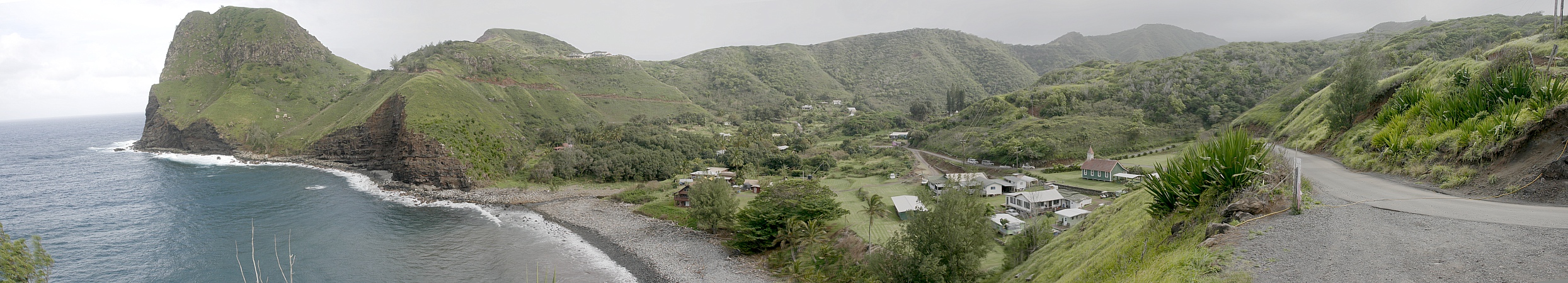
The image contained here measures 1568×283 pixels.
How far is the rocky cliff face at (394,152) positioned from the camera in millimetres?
49344

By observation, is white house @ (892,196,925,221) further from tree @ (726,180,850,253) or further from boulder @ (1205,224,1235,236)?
boulder @ (1205,224,1235,236)

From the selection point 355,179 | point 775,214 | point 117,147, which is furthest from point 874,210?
point 117,147

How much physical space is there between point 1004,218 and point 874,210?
5.97m

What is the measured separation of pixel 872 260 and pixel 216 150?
90184mm

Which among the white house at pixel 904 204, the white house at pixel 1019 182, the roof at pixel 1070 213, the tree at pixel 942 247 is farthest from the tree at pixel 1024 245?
the white house at pixel 1019 182

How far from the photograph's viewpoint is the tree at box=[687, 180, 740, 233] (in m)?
31.5

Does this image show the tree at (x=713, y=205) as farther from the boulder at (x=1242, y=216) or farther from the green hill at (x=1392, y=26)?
the green hill at (x=1392, y=26)

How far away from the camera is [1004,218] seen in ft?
88.5

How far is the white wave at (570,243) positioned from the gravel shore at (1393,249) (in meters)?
23.4

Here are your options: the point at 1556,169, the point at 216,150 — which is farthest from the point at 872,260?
the point at 216,150

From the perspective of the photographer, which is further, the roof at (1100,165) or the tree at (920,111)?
the tree at (920,111)

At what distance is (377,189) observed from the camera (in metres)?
48.2

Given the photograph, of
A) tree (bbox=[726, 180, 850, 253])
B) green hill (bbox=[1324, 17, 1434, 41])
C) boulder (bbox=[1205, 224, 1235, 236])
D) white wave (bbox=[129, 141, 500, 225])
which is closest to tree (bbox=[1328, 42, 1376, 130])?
boulder (bbox=[1205, 224, 1235, 236])

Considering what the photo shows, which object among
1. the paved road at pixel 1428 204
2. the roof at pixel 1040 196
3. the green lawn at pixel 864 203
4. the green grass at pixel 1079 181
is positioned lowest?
the green lawn at pixel 864 203
